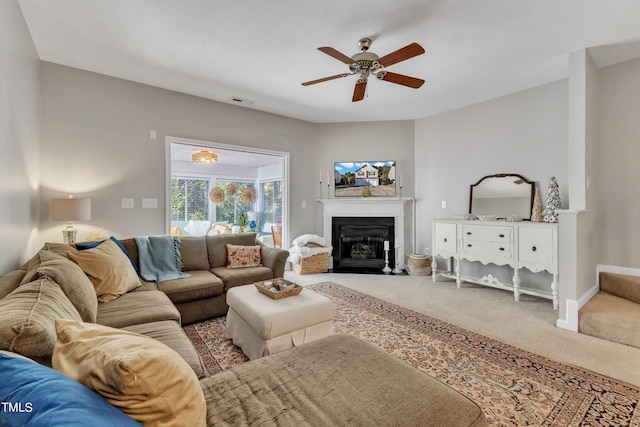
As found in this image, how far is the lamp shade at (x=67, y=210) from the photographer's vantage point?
292 cm

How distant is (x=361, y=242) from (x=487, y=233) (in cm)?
225

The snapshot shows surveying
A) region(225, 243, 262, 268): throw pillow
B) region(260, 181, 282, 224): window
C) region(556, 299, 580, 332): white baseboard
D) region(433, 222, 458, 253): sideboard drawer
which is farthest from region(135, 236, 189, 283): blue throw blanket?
region(260, 181, 282, 224): window

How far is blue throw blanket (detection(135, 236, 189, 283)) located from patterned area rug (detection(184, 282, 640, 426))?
643 millimetres

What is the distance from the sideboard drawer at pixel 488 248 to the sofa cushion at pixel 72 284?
4.10m

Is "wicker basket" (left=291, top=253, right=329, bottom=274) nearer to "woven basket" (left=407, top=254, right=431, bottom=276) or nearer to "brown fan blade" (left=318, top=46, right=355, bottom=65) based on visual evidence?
"woven basket" (left=407, top=254, right=431, bottom=276)

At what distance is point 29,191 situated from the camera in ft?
9.02

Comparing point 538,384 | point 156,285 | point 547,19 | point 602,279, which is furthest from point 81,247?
point 602,279

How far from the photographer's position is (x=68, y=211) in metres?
2.96

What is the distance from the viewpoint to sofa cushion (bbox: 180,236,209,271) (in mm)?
3348

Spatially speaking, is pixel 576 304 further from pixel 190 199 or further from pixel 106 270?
pixel 190 199

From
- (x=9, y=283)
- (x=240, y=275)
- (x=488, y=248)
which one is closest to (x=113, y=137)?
(x=240, y=275)

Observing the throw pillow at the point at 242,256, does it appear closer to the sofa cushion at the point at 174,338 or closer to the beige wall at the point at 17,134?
the sofa cushion at the point at 174,338

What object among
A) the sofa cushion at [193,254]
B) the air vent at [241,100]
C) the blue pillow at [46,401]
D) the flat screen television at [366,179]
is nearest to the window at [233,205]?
the flat screen television at [366,179]

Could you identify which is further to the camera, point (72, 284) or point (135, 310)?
point (135, 310)
